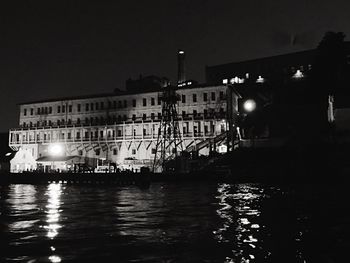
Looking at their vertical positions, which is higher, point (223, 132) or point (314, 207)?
point (223, 132)

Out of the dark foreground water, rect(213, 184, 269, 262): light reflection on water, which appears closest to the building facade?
rect(213, 184, 269, 262): light reflection on water

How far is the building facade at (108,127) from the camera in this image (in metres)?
66.1

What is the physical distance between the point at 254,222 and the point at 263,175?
32145mm

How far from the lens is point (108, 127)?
73625mm

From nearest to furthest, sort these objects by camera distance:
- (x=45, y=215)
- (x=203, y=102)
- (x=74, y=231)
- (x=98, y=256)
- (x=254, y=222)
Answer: (x=98, y=256)
(x=74, y=231)
(x=254, y=222)
(x=45, y=215)
(x=203, y=102)

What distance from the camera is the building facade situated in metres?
66.1

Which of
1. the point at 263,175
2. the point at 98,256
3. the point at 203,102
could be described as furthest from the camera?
the point at 203,102

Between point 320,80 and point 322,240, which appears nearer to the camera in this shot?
point 322,240

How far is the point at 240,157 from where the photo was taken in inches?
2042

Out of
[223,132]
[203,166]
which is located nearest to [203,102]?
[223,132]

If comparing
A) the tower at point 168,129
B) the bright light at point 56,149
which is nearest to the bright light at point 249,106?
the tower at point 168,129

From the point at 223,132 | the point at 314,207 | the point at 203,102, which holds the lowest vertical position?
the point at 314,207

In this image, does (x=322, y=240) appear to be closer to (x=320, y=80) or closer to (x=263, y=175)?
(x=263, y=175)

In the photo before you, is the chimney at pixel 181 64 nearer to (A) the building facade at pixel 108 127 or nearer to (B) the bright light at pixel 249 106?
(A) the building facade at pixel 108 127
